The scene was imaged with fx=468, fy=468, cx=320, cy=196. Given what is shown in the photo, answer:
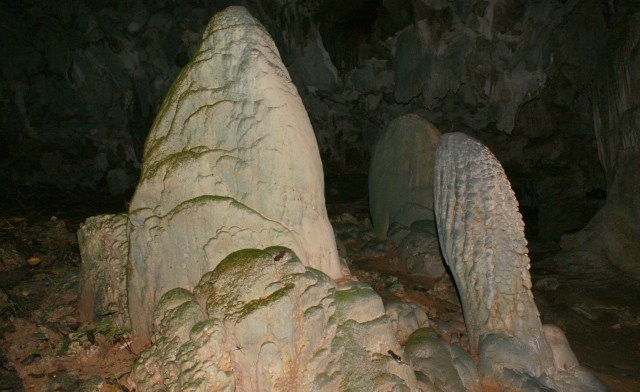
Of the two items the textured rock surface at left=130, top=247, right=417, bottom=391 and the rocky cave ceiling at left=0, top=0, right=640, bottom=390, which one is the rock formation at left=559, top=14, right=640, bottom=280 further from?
the textured rock surface at left=130, top=247, right=417, bottom=391

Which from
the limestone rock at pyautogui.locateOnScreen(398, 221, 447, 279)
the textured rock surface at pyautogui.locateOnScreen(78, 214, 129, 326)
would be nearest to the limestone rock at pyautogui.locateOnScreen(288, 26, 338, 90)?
the limestone rock at pyautogui.locateOnScreen(398, 221, 447, 279)

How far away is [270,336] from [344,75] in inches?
504

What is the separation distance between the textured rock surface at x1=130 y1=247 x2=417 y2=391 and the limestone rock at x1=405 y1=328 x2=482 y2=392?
0.58 meters

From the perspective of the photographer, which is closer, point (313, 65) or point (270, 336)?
point (270, 336)

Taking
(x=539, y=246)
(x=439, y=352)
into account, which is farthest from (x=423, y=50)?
(x=439, y=352)

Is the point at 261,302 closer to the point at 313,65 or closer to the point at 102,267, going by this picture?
the point at 102,267

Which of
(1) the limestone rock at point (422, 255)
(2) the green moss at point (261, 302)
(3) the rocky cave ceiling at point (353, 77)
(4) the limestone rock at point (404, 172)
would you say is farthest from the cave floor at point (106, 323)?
(3) the rocky cave ceiling at point (353, 77)

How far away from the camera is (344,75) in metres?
14.9

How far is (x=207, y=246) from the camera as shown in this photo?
358 cm

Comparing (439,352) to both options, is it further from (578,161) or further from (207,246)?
(578,161)

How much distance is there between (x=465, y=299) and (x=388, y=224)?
4.04 meters

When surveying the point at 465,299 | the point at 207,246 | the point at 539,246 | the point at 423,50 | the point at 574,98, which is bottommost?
the point at 539,246

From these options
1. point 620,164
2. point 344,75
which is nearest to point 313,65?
point 344,75

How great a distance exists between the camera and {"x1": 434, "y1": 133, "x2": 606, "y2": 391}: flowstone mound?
427 cm
